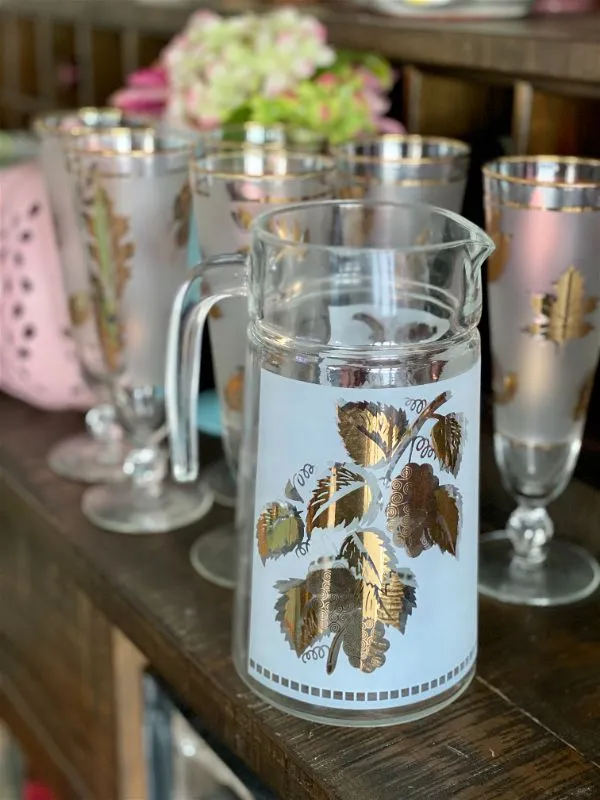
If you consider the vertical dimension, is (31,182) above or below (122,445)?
above

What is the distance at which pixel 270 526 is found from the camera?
0.48 metres

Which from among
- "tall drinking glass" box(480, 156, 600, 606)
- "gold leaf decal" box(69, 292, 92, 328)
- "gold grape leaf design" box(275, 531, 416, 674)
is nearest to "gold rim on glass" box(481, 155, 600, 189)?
"tall drinking glass" box(480, 156, 600, 606)

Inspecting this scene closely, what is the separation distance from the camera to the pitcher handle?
1.74ft

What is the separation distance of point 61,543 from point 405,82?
47 cm

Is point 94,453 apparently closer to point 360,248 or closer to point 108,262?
point 108,262

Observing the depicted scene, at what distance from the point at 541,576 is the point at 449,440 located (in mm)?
188

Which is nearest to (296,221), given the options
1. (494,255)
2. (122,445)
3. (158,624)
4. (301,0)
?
(494,255)

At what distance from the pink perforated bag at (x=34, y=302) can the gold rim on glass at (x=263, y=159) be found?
23 cm

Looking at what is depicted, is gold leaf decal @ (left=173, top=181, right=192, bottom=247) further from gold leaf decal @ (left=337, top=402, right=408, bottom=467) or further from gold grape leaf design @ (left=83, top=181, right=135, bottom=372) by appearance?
gold leaf decal @ (left=337, top=402, right=408, bottom=467)

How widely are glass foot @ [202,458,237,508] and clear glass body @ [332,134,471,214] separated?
0.73ft

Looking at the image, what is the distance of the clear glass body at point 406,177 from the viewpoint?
0.62 metres

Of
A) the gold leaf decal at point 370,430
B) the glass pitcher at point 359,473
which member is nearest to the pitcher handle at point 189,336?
the glass pitcher at point 359,473

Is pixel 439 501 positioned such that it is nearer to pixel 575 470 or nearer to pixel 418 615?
pixel 418 615

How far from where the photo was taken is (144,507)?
2.34ft
